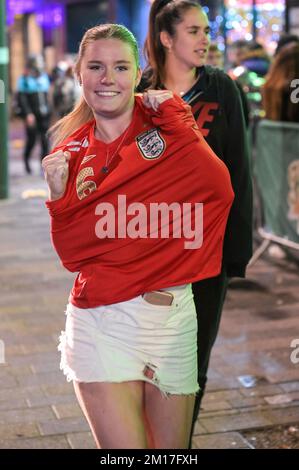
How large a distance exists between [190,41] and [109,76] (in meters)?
1.00

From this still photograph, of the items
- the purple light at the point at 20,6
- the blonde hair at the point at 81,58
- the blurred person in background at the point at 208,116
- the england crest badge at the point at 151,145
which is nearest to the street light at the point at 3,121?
the blurred person in background at the point at 208,116

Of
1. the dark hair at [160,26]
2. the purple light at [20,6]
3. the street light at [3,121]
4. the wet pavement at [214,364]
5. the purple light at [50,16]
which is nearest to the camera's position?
the dark hair at [160,26]

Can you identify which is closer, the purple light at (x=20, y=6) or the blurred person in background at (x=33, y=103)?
the blurred person in background at (x=33, y=103)

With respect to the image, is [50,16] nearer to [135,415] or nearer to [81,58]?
[81,58]

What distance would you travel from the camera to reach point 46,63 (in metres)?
32.4

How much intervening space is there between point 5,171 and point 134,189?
919 centimetres

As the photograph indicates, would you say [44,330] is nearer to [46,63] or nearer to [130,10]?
[130,10]

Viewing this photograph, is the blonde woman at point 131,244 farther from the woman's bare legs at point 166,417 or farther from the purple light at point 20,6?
the purple light at point 20,6

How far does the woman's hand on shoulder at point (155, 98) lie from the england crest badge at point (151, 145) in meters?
0.09

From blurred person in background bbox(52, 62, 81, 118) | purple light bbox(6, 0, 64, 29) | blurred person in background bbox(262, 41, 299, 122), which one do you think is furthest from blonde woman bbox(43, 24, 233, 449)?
purple light bbox(6, 0, 64, 29)

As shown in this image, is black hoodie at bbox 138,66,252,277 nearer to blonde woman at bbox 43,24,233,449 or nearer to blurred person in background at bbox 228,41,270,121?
blonde woman at bbox 43,24,233,449

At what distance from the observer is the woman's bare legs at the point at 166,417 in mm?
2873

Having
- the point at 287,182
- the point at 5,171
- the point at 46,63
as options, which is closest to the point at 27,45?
the point at 46,63

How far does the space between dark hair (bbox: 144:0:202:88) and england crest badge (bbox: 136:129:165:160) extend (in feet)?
3.16
